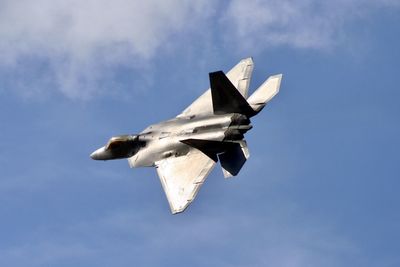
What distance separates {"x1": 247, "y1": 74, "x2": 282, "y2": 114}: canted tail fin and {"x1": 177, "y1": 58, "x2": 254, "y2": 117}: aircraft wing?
310 cm

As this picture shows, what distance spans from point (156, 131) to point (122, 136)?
3234 millimetres

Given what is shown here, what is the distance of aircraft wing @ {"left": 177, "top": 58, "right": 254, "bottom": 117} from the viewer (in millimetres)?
92688

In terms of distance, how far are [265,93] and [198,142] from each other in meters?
8.39

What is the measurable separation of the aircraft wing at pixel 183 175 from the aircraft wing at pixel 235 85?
6.31 metres

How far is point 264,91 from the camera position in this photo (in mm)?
89625

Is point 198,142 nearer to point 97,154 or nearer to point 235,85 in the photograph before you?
point 235,85

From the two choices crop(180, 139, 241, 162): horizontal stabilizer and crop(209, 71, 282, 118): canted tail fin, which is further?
crop(180, 139, 241, 162): horizontal stabilizer

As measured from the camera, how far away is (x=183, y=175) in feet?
276

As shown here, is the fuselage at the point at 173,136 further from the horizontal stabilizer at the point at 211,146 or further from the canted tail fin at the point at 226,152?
the canted tail fin at the point at 226,152

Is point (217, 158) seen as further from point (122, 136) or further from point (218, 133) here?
point (122, 136)

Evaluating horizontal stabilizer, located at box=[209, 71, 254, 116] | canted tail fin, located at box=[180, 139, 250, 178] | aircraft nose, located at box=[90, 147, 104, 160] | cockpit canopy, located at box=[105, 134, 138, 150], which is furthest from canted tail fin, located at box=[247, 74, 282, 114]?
aircraft nose, located at box=[90, 147, 104, 160]

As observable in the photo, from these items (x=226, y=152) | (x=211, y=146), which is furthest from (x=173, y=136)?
(x=226, y=152)

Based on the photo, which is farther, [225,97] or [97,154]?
[97,154]

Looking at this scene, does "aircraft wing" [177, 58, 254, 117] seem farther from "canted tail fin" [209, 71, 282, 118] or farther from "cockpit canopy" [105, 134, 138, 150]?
"cockpit canopy" [105, 134, 138, 150]
